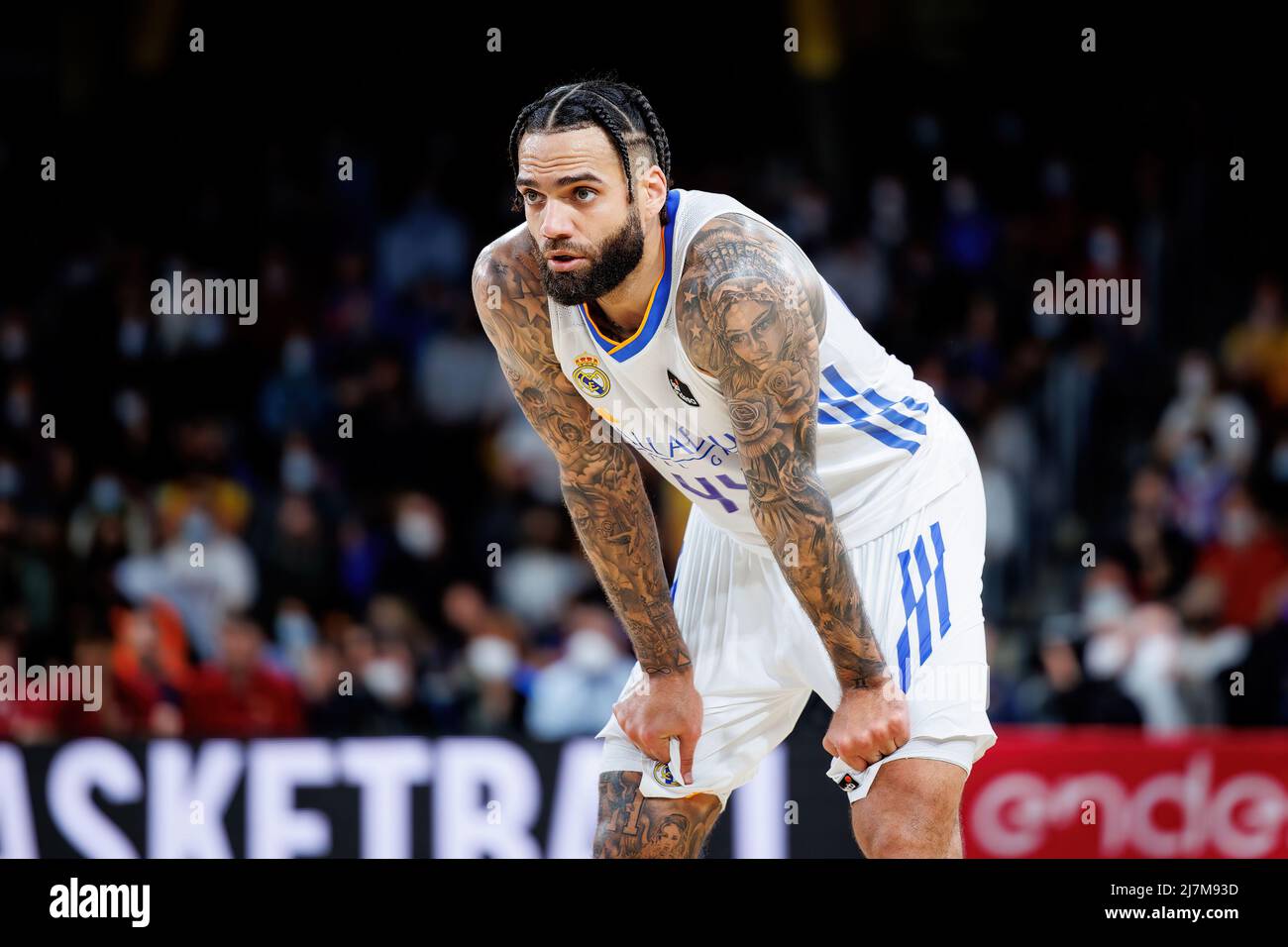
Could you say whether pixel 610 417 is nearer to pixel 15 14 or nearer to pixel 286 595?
pixel 286 595

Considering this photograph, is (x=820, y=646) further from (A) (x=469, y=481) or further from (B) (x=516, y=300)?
(A) (x=469, y=481)

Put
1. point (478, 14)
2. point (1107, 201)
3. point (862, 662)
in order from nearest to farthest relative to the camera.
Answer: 1. point (862, 662)
2. point (1107, 201)
3. point (478, 14)

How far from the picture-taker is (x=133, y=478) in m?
11.3

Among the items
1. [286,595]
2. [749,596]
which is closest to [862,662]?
[749,596]

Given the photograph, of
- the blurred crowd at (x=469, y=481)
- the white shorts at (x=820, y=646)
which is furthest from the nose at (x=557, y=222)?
the blurred crowd at (x=469, y=481)

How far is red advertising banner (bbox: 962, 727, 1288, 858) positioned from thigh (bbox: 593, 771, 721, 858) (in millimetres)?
4124

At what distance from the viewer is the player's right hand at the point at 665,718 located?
478 centimetres

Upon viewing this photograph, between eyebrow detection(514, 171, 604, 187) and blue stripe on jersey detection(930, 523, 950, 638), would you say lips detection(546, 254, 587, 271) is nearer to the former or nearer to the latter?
eyebrow detection(514, 171, 604, 187)

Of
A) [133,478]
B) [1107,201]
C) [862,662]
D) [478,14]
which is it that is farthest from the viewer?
[478,14]

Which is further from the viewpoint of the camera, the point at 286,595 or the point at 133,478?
the point at 133,478

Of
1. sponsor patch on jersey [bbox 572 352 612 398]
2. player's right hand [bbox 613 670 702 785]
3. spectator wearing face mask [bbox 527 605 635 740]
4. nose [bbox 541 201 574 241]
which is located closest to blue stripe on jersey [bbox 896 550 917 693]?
player's right hand [bbox 613 670 702 785]

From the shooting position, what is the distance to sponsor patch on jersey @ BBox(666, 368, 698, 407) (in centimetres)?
446

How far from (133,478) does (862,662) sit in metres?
7.92

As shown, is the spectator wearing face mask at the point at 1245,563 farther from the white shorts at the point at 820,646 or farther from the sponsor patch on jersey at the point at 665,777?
the sponsor patch on jersey at the point at 665,777
